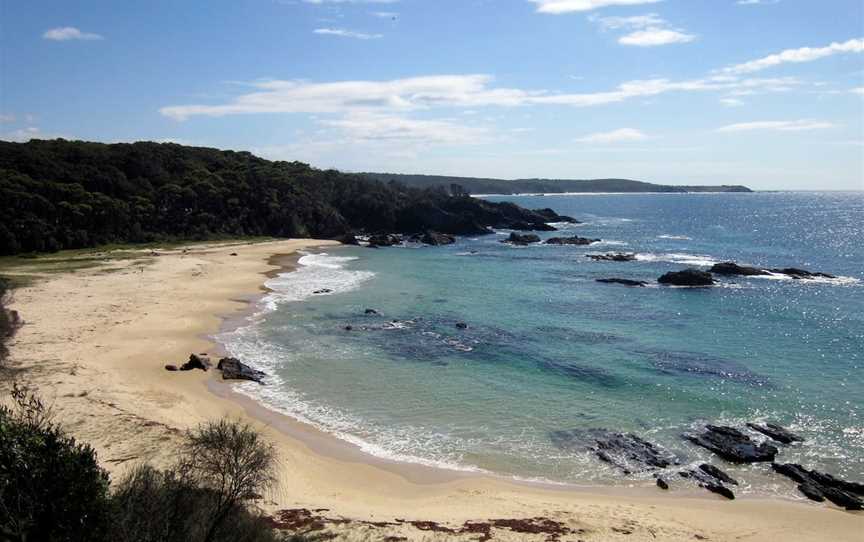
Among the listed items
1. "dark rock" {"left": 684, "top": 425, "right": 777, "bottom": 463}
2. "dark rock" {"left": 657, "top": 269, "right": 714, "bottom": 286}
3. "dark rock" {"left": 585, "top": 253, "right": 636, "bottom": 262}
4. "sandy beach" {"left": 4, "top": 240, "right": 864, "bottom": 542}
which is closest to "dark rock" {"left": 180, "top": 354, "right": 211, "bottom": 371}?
"sandy beach" {"left": 4, "top": 240, "right": 864, "bottom": 542}

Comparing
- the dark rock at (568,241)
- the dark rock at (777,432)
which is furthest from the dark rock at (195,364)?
the dark rock at (568,241)

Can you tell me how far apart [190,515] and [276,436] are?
10.4 m

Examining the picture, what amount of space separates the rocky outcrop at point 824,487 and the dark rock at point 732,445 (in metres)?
0.85

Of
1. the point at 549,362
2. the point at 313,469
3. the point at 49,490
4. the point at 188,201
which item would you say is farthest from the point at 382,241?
the point at 49,490

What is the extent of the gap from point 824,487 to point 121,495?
65.8 ft

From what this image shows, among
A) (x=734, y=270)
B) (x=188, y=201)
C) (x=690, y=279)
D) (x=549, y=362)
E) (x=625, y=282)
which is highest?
(x=188, y=201)

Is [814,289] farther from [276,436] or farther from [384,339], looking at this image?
[276,436]

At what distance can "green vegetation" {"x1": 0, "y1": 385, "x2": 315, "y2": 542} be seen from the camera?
9.95 meters

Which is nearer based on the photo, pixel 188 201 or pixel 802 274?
pixel 802 274

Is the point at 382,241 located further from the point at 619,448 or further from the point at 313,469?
the point at 313,469

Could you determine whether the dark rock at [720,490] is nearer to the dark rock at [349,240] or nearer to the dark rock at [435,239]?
the dark rock at [435,239]

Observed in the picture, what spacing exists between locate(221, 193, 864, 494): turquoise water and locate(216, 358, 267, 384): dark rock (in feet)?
2.80

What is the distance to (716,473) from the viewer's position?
65.9 feet

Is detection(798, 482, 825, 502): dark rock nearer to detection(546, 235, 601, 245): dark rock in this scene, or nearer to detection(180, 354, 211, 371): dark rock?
detection(180, 354, 211, 371): dark rock
